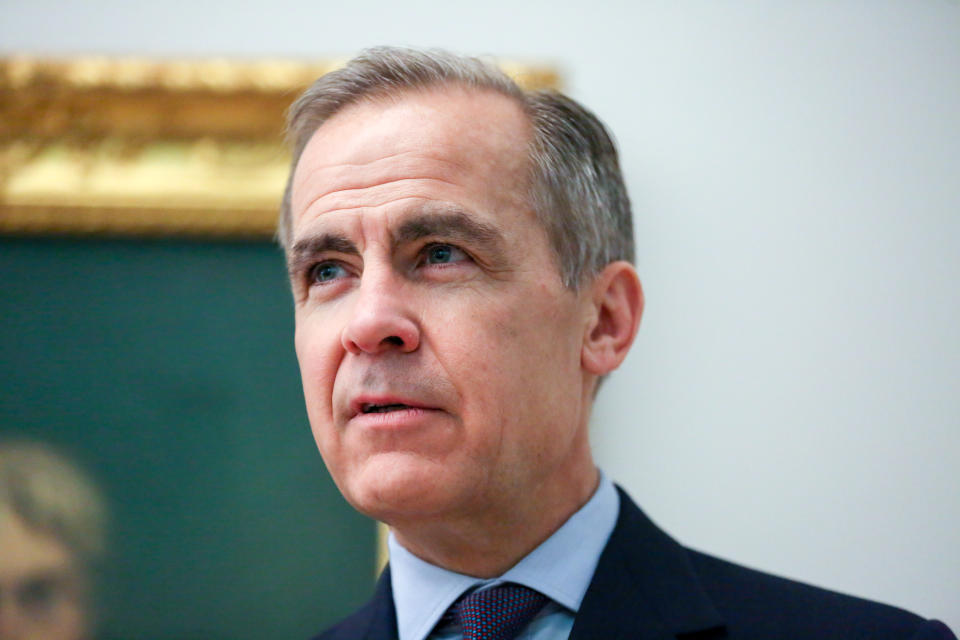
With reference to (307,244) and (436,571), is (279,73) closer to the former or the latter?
(307,244)

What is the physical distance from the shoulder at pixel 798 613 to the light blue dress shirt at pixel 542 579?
0.59 feet

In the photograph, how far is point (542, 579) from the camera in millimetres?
1268

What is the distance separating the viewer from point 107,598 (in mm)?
1694

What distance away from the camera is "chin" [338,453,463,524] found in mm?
1139

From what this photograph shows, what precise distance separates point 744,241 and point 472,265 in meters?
0.79

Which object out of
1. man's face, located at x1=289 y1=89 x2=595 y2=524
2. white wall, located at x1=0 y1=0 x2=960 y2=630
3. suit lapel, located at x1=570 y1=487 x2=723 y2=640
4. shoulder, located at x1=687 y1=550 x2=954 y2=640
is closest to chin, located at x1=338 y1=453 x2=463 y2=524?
man's face, located at x1=289 y1=89 x2=595 y2=524

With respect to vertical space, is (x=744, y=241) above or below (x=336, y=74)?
below

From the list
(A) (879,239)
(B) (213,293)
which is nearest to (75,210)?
(B) (213,293)

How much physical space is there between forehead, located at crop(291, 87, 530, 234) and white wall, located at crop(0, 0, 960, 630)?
569 millimetres

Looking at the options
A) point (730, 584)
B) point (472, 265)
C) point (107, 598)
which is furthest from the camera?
point (107, 598)

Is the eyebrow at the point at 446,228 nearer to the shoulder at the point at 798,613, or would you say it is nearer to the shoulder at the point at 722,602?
the shoulder at the point at 722,602

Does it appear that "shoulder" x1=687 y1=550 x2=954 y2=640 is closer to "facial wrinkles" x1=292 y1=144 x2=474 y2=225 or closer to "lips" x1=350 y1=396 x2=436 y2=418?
"lips" x1=350 y1=396 x2=436 y2=418

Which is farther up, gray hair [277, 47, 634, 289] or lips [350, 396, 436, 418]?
gray hair [277, 47, 634, 289]

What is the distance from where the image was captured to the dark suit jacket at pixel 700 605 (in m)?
1.22
